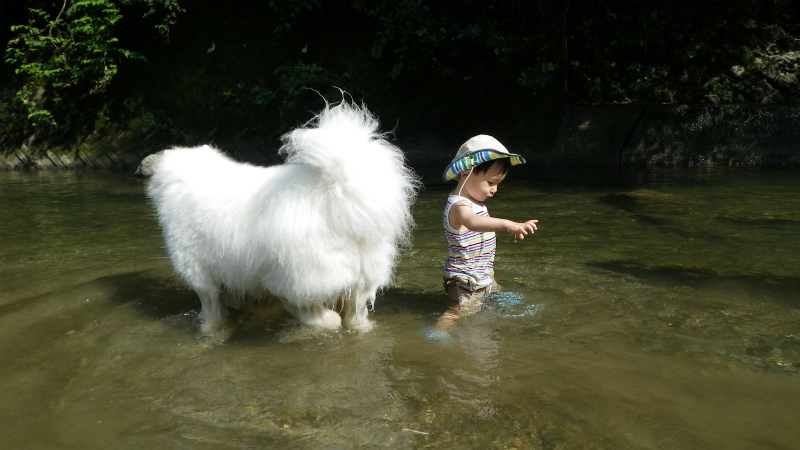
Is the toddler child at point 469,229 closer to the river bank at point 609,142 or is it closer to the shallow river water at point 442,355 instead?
the shallow river water at point 442,355

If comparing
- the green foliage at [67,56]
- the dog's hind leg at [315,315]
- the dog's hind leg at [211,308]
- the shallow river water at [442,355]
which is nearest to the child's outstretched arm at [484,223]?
the shallow river water at [442,355]

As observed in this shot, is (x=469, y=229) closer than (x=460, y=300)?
Yes

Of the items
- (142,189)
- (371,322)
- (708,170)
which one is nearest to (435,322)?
(371,322)

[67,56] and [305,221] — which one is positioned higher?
[67,56]

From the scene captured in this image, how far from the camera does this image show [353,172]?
3.26 meters

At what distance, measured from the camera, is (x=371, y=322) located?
3.96m

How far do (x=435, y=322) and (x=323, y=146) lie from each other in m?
1.36

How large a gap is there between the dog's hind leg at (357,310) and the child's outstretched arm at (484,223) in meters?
0.73

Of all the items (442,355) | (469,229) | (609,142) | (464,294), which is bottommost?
(442,355)

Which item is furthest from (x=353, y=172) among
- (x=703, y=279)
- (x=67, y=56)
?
(x=67, y=56)

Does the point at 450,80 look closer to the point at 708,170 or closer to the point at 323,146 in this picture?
the point at 708,170

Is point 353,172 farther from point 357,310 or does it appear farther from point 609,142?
point 609,142

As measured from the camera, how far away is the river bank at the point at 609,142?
975cm

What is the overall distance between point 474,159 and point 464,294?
2.73ft
